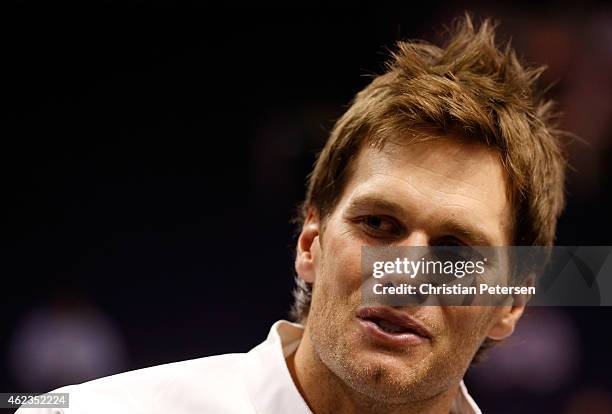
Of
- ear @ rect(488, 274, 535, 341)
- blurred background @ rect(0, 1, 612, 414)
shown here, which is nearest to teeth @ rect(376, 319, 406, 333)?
ear @ rect(488, 274, 535, 341)

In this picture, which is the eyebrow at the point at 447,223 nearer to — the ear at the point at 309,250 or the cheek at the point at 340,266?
the cheek at the point at 340,266

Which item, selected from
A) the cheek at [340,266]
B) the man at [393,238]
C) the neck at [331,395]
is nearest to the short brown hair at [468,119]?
the man at [393,238]

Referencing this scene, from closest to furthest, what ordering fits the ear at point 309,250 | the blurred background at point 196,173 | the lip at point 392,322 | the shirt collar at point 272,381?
the lip at point 392,322, the shirt collar at point 272,381, the ear at point 309,250, the blurred background at point 196,173

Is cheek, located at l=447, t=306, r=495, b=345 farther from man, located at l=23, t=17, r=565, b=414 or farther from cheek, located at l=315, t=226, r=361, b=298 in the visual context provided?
cheek, located at l=315, t=226, r=361, b=298

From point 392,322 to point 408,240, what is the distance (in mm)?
157

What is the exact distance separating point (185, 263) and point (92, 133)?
43cm

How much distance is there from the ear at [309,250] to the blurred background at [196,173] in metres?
0.42

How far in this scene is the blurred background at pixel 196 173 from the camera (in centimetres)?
182

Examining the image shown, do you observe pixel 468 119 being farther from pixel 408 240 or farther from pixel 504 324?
pixel 504 324

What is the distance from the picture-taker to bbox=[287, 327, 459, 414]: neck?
1.40 metres

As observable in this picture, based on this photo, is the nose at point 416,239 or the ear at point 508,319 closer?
the nose at point 416,239

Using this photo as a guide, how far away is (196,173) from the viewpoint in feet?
6.63

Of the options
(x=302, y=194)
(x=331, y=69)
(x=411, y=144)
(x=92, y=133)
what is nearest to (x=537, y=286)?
(x=411, y=144)

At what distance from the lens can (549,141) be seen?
1665 millimetres
